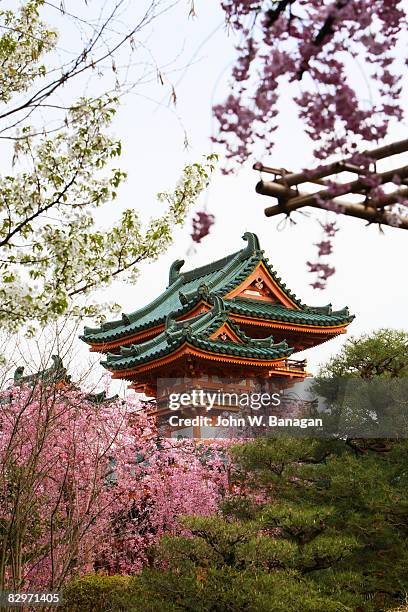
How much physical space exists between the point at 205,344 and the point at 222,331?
94 centimetres

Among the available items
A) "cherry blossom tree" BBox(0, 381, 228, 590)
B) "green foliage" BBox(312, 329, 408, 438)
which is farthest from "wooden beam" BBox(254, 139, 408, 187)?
"green foliage" BBox(312, 329, 408, 438)

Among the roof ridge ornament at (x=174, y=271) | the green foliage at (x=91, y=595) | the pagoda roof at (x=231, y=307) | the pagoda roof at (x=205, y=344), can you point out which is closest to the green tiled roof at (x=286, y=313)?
the pagoda roof at (x=231, y=307)

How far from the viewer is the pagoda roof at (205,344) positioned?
1477 centimetres

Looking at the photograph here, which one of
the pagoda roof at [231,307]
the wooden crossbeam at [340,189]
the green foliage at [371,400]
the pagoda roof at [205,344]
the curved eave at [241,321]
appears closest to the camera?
the wooden crossbeam at [340,189]

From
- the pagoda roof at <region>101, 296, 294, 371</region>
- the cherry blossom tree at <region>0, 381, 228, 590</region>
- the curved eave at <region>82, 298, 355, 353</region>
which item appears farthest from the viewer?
the curved eave at <region>82, 298, 355, 353</region>

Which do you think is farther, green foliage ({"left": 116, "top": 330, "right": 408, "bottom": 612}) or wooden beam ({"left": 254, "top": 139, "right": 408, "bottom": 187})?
green foliage ({"left": 116, "top": 330, "right": 408, "bottom": 612})

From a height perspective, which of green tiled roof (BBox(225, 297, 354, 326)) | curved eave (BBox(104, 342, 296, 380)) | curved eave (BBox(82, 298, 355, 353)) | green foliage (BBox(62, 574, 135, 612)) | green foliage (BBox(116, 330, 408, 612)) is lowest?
green foliage (BBox(62, 574, 135, 612))

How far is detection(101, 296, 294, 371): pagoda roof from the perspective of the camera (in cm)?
1477

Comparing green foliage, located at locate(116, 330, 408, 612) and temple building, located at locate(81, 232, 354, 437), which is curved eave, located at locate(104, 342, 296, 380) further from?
green foliage, located at locate(116, 330, 408, 612)

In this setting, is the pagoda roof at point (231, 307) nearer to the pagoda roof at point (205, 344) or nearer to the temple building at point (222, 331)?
the temple building at point (222, 331)

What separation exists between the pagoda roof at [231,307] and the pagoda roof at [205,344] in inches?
30.4

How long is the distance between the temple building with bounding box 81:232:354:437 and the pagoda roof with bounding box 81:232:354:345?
2cm

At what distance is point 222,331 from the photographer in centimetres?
1557

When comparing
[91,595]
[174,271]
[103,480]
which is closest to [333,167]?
[91,595]
